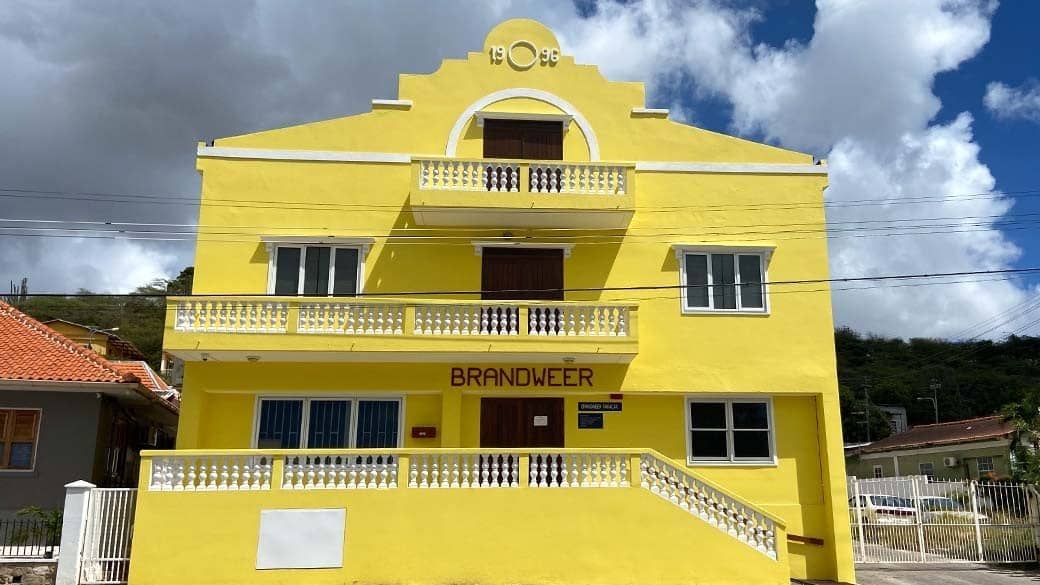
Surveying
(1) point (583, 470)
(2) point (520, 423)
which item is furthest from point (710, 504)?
(2) point (520, 423)

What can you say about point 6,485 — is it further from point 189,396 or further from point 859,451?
point 859,451

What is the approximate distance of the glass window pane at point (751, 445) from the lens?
16.3m

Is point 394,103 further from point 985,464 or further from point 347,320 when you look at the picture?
point 985,464

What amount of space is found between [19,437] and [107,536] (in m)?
4.75

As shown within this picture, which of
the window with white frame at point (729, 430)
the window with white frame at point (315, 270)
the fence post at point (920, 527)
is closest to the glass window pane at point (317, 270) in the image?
the window with white frame at point (315, 270)

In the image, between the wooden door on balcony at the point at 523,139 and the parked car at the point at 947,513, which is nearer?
the wooden door on balcony at the point at 523,139

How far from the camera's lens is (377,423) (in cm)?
1609

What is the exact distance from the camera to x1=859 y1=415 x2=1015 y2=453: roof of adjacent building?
97.6 feet

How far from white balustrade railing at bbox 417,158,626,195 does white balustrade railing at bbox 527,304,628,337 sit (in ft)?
7.86

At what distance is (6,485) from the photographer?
16.1 metres

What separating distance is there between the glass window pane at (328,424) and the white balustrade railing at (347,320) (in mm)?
1865

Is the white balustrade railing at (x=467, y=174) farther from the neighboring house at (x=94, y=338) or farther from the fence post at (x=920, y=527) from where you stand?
the neighboring house at (x=94, y=338)

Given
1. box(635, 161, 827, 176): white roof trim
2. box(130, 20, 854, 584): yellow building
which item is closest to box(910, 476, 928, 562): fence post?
box(130, 20, 854, 584): yellow building

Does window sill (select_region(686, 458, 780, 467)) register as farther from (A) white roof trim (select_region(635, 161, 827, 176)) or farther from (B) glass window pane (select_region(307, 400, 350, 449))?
(B) glass window pane (select_region(307, 400, 350, 449))
